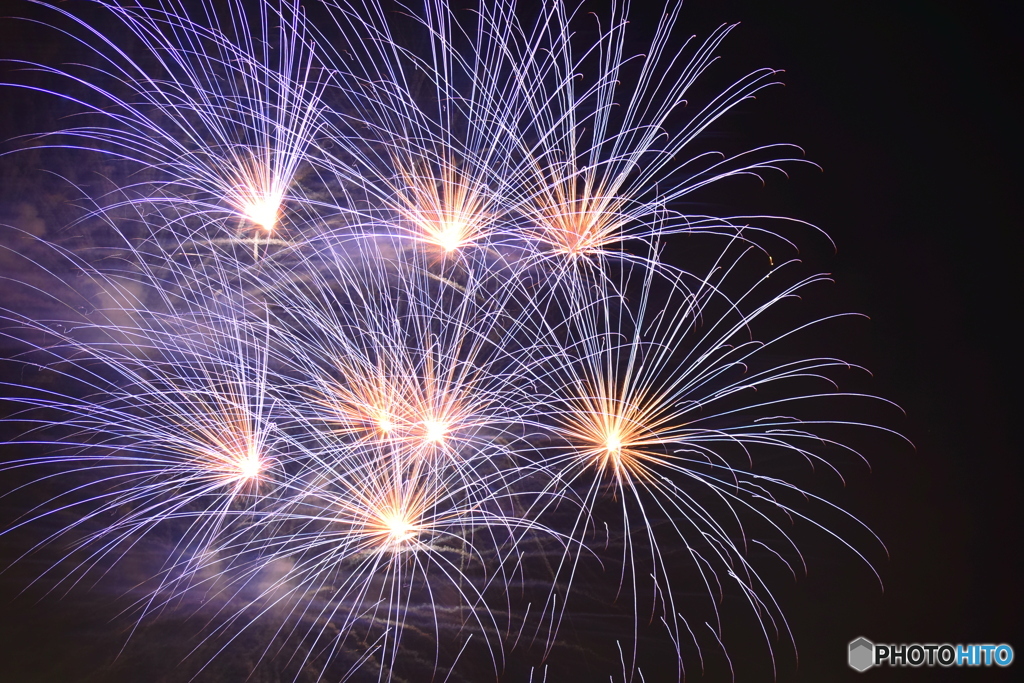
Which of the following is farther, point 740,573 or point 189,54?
point 189,54

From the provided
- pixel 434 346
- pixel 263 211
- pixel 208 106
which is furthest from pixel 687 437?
pixel 208 106

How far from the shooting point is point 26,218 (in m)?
1.50

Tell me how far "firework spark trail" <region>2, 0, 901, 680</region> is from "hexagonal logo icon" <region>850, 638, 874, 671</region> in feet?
0.66

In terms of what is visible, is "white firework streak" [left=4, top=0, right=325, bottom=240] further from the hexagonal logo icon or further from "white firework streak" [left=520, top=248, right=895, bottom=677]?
the hexagonal logo icon

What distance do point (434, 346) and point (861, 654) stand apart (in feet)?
4.08

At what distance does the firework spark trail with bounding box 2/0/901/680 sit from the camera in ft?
4.42

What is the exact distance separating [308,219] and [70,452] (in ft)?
2.83

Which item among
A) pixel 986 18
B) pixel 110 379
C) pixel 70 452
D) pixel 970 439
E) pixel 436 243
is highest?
pixel 986 18

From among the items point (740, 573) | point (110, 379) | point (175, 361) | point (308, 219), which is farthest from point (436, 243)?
point (740, 573)

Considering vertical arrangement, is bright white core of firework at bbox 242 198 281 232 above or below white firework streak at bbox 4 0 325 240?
below

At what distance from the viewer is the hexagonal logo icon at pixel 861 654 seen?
4.38ft

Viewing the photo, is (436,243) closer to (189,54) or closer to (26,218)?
(189,54)

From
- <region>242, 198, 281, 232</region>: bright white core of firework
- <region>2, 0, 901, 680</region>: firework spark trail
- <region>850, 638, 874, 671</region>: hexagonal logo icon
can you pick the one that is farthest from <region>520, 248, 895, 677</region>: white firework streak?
<region>242, 198, 281, 232</region>: bright white core of firework

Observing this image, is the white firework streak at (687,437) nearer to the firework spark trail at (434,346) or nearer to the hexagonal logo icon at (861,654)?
the firework spark trail at (434,346)
